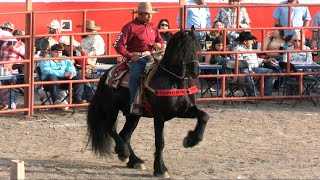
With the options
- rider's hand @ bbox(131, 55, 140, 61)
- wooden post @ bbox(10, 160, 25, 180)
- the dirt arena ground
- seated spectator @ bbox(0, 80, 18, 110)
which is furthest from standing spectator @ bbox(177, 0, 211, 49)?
wooden post @ bbox(10, 160, 25, 180)

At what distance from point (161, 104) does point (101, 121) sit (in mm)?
1072

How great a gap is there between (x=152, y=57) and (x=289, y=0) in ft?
23.4

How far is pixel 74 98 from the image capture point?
1466 centimetres

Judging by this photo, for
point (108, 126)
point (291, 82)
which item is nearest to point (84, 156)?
point (108, 126)

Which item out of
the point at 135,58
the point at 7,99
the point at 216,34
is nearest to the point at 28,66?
the point at 7,99

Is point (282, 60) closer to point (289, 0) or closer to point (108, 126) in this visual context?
point (289, 0)

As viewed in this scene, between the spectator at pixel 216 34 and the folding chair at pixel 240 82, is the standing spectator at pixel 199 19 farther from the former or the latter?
the folding chair at pixel 240 82

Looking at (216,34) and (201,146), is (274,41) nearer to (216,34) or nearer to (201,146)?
(216,34)

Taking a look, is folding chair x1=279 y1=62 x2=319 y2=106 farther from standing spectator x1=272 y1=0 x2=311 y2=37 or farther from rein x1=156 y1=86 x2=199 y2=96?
rein x1=156 y1=86 x2=199 y2=96

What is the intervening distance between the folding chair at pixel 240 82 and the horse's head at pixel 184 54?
5552 millimetres

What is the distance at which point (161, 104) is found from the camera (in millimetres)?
10062

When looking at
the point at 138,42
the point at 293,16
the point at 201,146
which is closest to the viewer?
the point at 138,42

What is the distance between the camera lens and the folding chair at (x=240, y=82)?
50.5 feet

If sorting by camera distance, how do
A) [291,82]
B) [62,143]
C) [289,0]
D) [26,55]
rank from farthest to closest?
[289,0]
[291,82]
[26,55]
[62,143]
